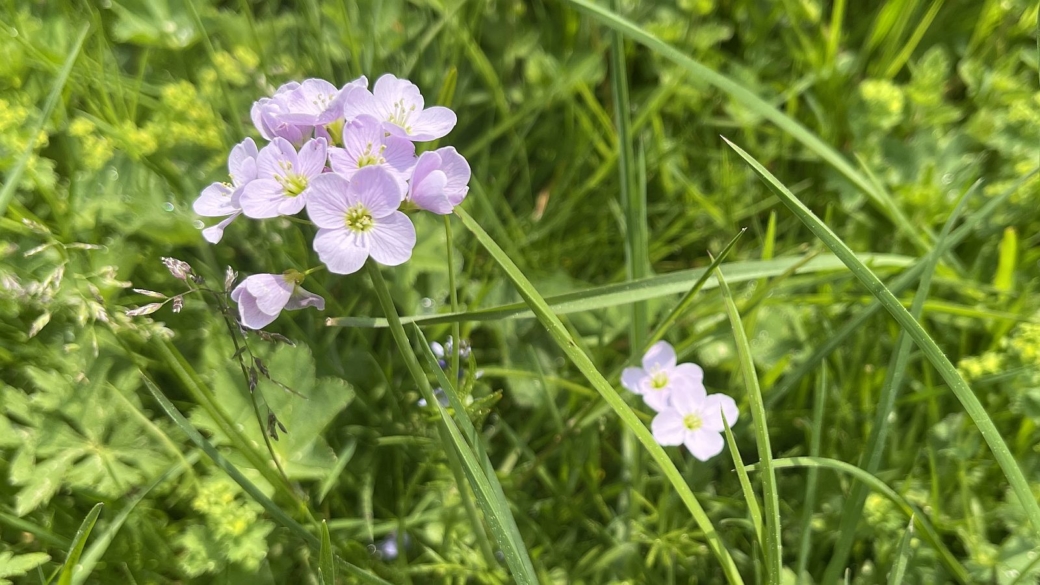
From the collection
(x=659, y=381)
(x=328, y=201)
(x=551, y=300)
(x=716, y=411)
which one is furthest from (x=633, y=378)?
(x=328, y=201)

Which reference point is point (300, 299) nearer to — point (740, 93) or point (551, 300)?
point (551, 300)

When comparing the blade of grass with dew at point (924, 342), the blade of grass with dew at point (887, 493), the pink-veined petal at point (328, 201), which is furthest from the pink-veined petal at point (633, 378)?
the pink-veined petal at point (328, 201)

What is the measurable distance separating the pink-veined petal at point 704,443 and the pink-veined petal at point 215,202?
1.15 meters

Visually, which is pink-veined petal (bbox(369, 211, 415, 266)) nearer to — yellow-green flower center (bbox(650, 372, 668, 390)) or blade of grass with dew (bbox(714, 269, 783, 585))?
blade of grass with dew (bbox(714, 269, 783, 585))

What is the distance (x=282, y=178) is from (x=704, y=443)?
114 centimetres

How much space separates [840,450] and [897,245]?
790 millimetres

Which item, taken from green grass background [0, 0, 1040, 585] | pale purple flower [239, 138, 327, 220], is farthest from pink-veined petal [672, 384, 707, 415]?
pale purple flower [239, 138, 327, 220]

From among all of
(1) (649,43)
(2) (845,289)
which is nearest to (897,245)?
(2) (845,289)

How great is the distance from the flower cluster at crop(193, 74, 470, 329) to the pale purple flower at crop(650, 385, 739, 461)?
832 millimetres

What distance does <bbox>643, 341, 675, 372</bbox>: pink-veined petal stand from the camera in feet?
6.07

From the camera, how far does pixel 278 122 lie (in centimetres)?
131

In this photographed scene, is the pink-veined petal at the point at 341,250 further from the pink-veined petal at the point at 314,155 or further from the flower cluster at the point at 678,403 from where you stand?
the flower cluster at the point at 678,403

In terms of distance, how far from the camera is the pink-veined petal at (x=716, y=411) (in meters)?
1.78

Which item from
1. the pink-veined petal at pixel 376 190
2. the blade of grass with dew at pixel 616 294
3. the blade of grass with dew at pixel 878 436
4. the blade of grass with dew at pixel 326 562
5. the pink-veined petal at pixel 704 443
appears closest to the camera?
the pink-veined petal at pixel 376 190
